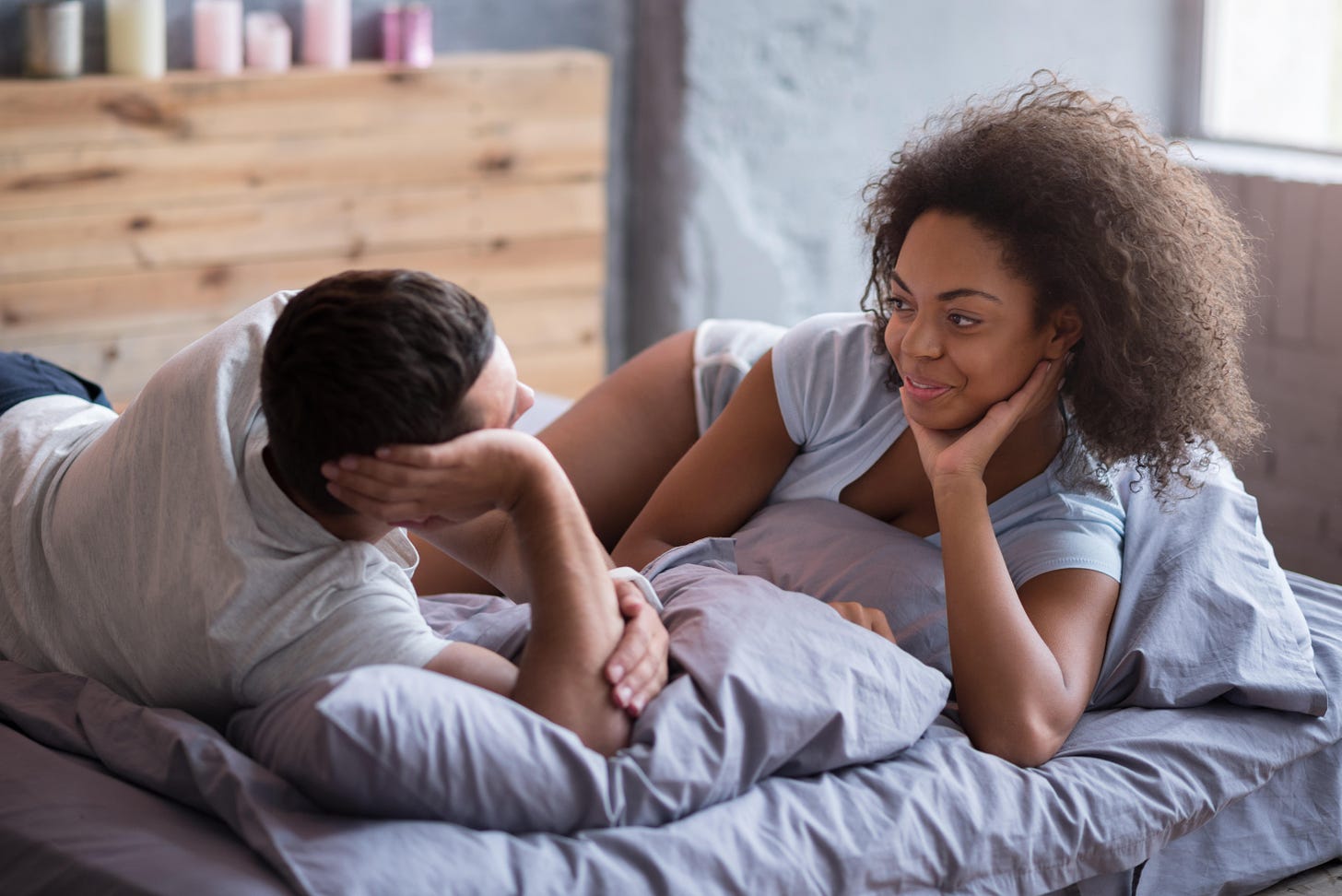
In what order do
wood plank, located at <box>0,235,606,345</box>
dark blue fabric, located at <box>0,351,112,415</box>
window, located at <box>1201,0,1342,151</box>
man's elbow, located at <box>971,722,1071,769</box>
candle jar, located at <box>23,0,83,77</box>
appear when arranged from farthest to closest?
window, located at <box>1201,0,1342,151</box>, wood plank, located at <box>0,235,606,345</box>, candle jar, located at <box>23,0,83,77</box>, dark blue fabric, located at <box>0,351,112,415</box>, man's elbow, located at <box>971,722,1071,769</box>

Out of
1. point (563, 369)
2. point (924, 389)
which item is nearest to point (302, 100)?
point (563, 369)

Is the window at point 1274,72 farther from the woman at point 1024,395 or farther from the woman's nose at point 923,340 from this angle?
the woman's nose at point 923,340

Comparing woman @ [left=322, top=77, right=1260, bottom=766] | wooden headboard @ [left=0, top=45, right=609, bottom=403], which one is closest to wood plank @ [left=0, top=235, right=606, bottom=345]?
wooden headboard @ [left=0, top=45, right=609, bottom=403]

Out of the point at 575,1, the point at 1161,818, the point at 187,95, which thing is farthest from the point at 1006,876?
the point at 575,1

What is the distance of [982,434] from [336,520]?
70 cm

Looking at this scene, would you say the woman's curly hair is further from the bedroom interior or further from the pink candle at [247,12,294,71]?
the pink candle at [247,12,294,71]

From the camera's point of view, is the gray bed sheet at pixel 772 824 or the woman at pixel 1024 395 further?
the woman at pixel 1024 395

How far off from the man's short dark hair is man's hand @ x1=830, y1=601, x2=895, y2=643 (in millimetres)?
480

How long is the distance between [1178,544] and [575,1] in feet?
7.92

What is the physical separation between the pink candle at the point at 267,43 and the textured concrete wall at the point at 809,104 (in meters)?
0.93

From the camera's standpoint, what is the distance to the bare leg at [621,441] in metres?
1.93

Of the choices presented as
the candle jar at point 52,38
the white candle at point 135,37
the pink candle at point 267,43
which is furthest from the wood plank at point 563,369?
the candle jar at point 52,38

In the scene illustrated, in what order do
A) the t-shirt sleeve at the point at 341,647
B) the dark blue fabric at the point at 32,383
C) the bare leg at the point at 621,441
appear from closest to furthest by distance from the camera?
the t-shirt sleeve at the point at 341,647, the dark blue fabric at the point at 32,383, the bare leg at the point at 621,441

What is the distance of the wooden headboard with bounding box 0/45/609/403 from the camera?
2975mm
